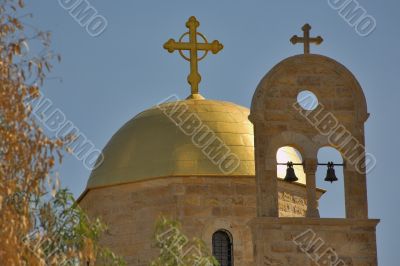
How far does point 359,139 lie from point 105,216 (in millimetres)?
5672

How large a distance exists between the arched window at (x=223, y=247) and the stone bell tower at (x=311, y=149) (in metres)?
3.93

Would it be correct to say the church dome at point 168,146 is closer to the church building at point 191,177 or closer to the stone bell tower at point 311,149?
the church building at point 191,177

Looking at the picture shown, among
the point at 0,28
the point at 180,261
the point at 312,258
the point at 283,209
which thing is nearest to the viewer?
the point at 0,28

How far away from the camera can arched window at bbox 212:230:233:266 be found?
22.0 metres

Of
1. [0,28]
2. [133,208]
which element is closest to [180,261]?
[0,28]

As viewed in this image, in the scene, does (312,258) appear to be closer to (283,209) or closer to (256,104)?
(256,104)

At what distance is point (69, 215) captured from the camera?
14.7 metres

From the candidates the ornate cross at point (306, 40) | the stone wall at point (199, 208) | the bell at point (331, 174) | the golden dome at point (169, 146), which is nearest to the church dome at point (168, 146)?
the golden dome at point (169, 146)

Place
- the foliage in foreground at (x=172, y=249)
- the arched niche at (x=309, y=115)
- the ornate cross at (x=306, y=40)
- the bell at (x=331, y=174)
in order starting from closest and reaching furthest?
the foliage in foreground at (x=172, y=249) < the arched niche at (x=309, y=115) < the bell at (x=331, y=174) < the ornate cross at (x=306, y=40)

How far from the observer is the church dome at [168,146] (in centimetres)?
2197

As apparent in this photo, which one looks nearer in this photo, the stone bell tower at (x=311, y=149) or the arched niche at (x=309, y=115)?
the stone bell tower at (x=311, y=149)

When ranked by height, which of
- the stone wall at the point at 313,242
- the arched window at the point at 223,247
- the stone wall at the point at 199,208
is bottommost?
the stone wall at the point at 313,242

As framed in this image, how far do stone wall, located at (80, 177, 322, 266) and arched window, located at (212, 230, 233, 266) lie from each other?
0.11 m

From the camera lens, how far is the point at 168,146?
72.9ft
